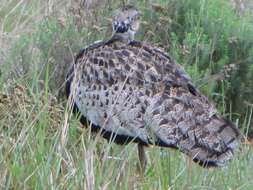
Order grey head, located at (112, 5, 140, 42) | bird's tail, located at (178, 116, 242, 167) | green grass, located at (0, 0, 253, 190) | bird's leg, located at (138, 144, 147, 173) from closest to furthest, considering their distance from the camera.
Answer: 1. green grass, located at (0, 0, 253, 190)
2. bird's tail, located at (178, 116, 242, 167)
3. bird's leg, located at (138, 144, 147, 173)
4. grey head, located at (112, 5, 140, 42)

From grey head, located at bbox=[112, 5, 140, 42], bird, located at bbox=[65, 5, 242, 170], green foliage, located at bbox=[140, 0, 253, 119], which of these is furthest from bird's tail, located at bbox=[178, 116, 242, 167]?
green foliage, located at bbox=[140, 0, 253, 119]

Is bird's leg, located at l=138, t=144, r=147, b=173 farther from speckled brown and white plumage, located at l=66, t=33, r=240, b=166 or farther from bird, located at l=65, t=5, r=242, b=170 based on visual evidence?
speckled brown and white plumage, located at l=66, t=33, r=240, b=166

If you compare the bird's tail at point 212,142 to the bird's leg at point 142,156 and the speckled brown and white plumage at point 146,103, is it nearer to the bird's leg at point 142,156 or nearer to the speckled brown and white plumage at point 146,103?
the speckled brown and white plumage at point 146,103

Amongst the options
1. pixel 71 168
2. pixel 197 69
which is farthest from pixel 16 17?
pixel 71 168

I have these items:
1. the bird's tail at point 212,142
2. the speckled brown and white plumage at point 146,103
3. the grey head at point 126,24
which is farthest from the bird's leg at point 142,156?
the grey head at point 126,24

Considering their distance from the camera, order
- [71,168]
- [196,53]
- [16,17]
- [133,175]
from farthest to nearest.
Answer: [16,17] → [196,53] → [133,175] → [71,168]

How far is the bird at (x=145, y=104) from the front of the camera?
205 inches

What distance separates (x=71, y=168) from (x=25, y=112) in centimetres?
59

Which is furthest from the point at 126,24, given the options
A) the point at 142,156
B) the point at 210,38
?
the point at 210,38

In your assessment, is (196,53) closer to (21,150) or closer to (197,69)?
(197,69)

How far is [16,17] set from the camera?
813cm

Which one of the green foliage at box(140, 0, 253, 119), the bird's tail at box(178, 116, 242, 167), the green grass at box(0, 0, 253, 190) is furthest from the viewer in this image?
the green foliage at box(140, 0, 253, 119)

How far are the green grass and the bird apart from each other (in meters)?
0.08

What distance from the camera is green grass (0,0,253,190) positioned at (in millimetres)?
4551
